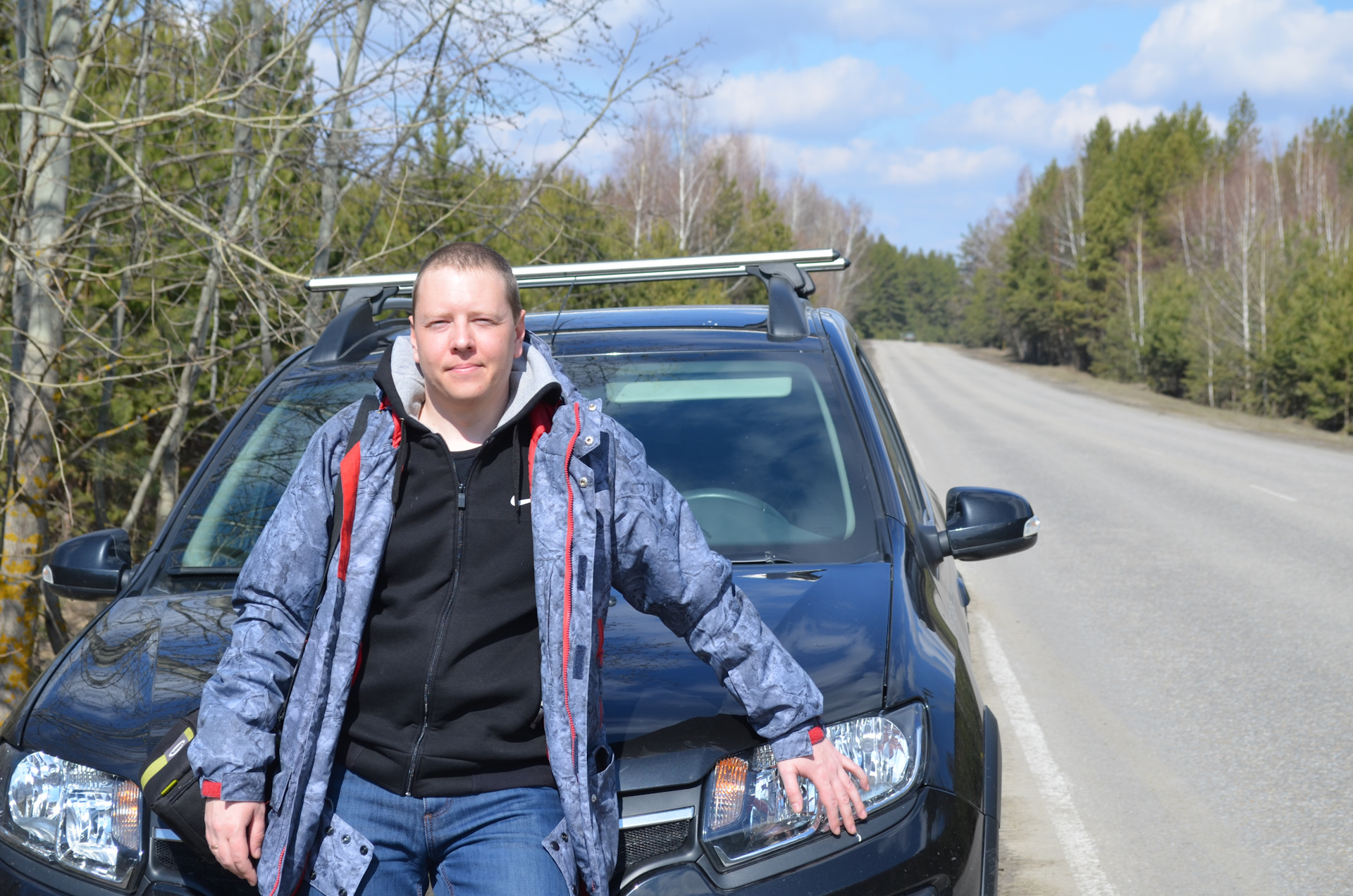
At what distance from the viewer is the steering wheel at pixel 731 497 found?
312 cm

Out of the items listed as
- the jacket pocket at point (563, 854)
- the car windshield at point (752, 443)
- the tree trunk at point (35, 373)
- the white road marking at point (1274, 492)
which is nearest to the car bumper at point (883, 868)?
the jacket pocket at point (563, 854)

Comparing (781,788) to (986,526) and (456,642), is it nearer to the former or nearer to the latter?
(456,642)

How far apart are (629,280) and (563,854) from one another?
2.21 m

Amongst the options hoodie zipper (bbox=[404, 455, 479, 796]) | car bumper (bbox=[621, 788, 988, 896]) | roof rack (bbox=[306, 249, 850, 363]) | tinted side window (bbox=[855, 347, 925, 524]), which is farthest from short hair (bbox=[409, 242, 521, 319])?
tinted side window (bbox=[855, 347, 925, 524])

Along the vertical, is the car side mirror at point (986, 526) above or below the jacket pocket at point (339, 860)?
above

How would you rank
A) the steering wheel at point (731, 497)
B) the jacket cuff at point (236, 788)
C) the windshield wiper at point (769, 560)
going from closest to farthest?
the jacket cuff at point (236, 788), the windshield wiper at point (769, 560), the steering wheel at point (731, 497)

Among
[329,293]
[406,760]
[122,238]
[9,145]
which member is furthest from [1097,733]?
[9,145]

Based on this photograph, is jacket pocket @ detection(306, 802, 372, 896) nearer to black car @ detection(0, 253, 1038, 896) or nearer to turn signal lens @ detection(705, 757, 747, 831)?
black car @ detection(0, 253, 1038, 896)

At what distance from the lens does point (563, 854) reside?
1896mm

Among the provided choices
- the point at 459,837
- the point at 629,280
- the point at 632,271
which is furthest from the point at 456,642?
the point at 629,280

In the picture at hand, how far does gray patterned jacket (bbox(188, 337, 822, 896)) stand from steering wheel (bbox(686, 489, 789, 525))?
3.32 feet

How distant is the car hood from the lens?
6.84ft

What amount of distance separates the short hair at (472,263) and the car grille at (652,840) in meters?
0.91

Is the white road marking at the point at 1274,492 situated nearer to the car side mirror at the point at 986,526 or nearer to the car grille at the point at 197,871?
the car side mirror at the point at 986,526
